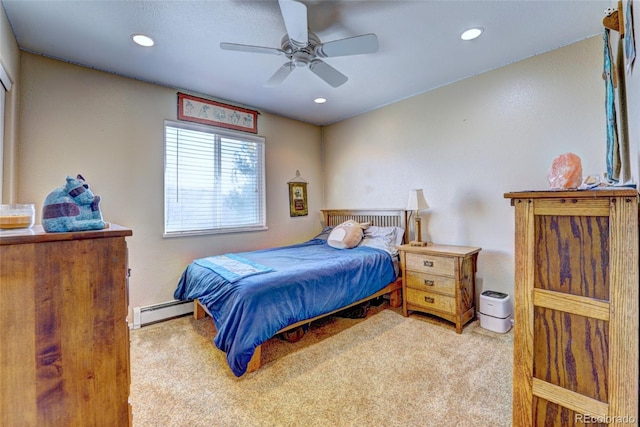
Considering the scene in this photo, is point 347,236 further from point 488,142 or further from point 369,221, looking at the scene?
point 488,142

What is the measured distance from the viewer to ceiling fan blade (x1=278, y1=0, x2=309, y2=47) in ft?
4.98

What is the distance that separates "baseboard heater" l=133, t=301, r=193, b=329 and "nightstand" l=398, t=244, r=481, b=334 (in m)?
2.43

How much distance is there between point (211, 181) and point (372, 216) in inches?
86.3

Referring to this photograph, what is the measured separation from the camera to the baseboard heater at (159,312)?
2744mm

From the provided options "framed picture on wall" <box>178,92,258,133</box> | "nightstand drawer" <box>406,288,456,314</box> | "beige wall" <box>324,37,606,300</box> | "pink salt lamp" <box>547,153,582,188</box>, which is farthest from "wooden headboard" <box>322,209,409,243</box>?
"pink salt lamp" <box>547,153,582,188</box>

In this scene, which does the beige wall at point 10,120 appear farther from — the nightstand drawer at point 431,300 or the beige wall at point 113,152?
the nightstand drawer at point 431,300

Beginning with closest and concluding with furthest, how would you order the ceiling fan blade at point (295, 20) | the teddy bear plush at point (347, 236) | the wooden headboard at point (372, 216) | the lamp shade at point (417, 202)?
the ceiling fan blade at point (295, 20), the lamp shade at point (417, 202), the teddy bear plush at point (347, 236), the wooden headboard at point (372, 216)

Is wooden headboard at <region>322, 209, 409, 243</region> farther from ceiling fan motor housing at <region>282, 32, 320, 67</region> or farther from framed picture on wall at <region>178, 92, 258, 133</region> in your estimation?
ceiling fan motor housing at <region>282, 32, 320, 67</region>

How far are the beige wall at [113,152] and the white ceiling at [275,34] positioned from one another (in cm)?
19

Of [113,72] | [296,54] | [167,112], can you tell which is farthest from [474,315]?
[113,72]

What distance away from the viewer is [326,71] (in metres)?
2.23

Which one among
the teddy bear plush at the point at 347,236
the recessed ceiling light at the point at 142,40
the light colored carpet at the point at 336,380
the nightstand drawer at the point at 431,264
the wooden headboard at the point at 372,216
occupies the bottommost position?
the light colored carpet at the point at 336,380

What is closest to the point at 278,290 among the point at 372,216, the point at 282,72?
the point at 282,72

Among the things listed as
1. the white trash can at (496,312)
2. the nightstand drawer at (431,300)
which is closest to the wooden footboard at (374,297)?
the nightstand drawer at (431,300)
